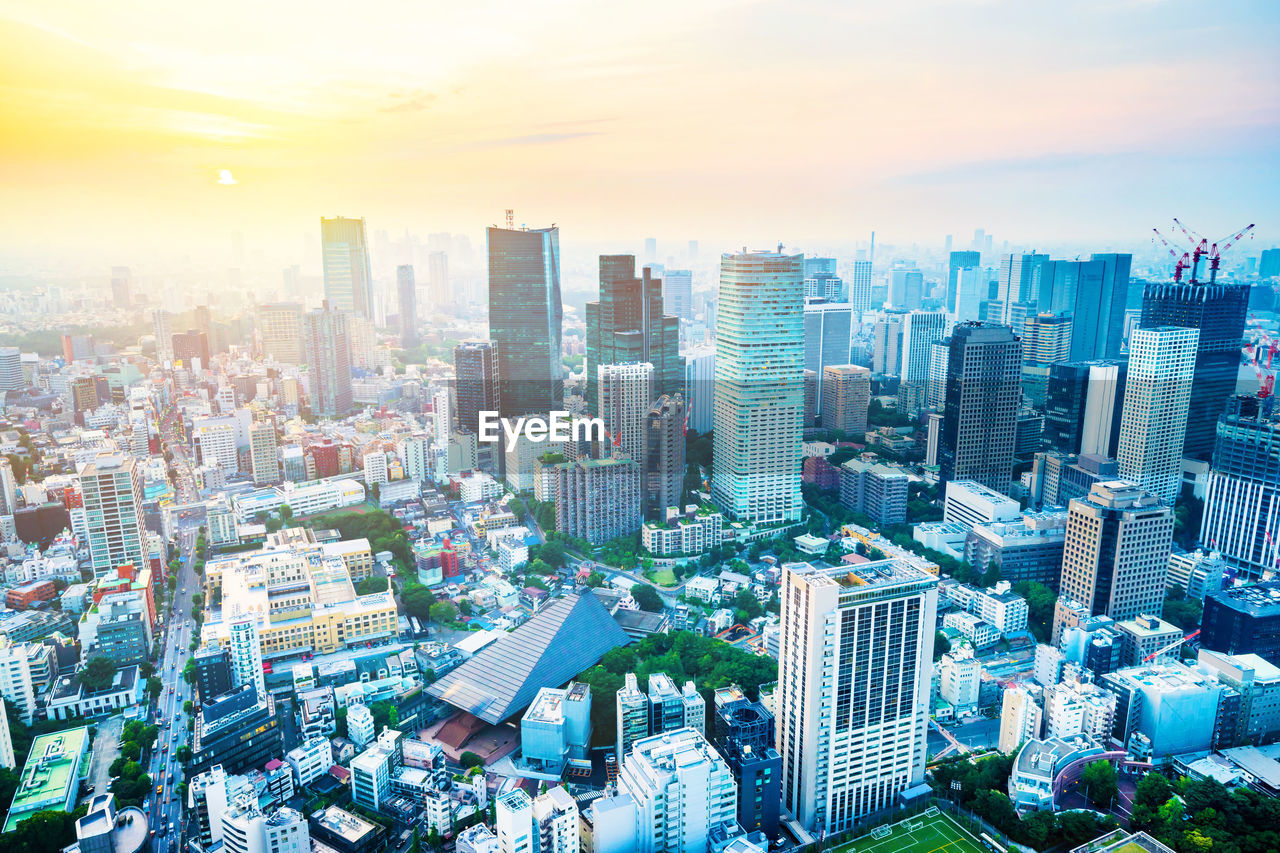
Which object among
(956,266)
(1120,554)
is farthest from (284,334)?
(956,266)

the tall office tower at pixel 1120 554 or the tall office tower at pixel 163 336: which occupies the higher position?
the tall office tower at pixel 163 336

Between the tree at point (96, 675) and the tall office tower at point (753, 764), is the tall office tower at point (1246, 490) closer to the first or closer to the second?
the tall office tower at point (753, 764)

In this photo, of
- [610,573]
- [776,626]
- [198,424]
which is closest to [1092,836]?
[776,626]

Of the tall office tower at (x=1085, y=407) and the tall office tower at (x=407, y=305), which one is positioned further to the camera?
the tall office tower at (x=407, y=305)

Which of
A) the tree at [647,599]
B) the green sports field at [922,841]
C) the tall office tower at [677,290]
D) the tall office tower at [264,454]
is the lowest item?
the green sports field at [922,841]

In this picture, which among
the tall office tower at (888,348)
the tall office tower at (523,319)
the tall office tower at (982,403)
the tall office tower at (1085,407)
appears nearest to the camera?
the tall office tower at (982,403)

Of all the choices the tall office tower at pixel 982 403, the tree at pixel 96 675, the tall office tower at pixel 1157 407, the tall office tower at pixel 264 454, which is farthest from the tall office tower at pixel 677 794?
the tall office tower at pixel 264 454

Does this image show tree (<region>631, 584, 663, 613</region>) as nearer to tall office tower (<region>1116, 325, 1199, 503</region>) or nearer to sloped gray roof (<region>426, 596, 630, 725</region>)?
sloped gray roof (<region>426, 596, 630, 725</region>)

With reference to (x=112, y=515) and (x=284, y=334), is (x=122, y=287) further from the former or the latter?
(x=284, y=334)
